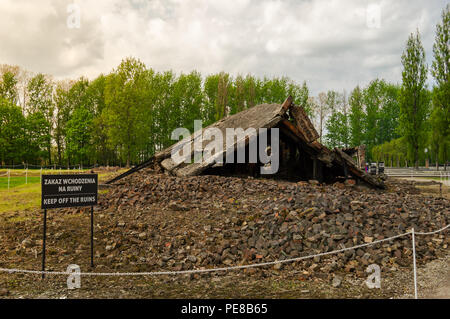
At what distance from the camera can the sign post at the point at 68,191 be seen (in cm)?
554

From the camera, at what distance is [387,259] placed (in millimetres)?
5754

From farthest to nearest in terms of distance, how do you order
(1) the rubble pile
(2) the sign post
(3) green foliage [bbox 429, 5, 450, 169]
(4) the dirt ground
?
(3) green foliage [bbox 429, 5, 450, 169]
(1) the rubble pile
(2) the sign post
(4) the dirt ground

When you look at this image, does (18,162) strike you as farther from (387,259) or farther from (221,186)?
(387,259)

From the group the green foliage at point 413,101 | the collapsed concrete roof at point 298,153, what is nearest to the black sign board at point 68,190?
the collapsed concrete roof at point 298,153

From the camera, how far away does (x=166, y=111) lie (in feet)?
132

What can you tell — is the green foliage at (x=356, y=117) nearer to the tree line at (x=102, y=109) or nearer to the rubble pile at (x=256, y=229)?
the tree line at (x=102, y=109)

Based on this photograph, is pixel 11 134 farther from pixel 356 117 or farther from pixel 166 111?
pixel 356 117

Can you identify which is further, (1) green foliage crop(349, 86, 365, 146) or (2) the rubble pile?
(1) green foliage crop(349, 86, 365, 146)

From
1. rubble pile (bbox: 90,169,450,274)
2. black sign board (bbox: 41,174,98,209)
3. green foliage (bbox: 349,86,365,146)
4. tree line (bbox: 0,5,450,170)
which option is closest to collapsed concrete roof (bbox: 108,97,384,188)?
rubble pile (bbox: 90,169,450,274)

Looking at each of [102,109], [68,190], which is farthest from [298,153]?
[102,109]

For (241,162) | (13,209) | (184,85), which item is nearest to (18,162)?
(184,85)

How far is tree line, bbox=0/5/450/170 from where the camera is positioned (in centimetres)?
2962

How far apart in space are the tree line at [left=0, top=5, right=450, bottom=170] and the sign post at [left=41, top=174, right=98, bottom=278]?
2443cm

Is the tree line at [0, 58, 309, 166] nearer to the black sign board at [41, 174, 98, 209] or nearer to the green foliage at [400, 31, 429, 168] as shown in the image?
the green foliage at [400, 31, 429, 168]
